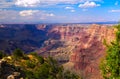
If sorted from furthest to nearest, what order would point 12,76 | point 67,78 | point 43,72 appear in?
point 67,78, point 43,72, point 12,76

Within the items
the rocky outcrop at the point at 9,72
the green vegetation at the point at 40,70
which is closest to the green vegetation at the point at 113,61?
the green vegetation at the point at 40,70

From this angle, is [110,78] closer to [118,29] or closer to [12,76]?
[118,29]

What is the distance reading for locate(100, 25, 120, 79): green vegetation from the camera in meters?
30.1

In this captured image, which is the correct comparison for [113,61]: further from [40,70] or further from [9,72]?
[9,72]

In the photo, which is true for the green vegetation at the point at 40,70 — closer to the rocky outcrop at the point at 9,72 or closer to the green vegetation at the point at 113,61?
the rocky outcrop at the point at 9,72

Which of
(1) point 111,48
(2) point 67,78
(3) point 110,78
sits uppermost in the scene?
(1) point 111,48

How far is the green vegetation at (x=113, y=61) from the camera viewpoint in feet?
98.7

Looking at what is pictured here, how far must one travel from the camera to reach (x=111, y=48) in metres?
31.3

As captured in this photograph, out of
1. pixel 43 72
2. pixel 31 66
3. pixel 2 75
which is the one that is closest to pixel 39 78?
pixel 43 72

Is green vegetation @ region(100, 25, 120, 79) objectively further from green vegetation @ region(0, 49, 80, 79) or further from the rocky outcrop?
the rocky outcrop

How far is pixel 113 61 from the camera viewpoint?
99.7ft

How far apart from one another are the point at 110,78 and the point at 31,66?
89.2 ft

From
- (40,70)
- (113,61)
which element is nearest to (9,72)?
(40,70)

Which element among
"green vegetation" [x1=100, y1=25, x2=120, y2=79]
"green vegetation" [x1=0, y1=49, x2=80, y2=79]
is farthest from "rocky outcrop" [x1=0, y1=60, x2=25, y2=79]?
"green vegetation" [x1=100, y1=25, x2=120, y2=79]
